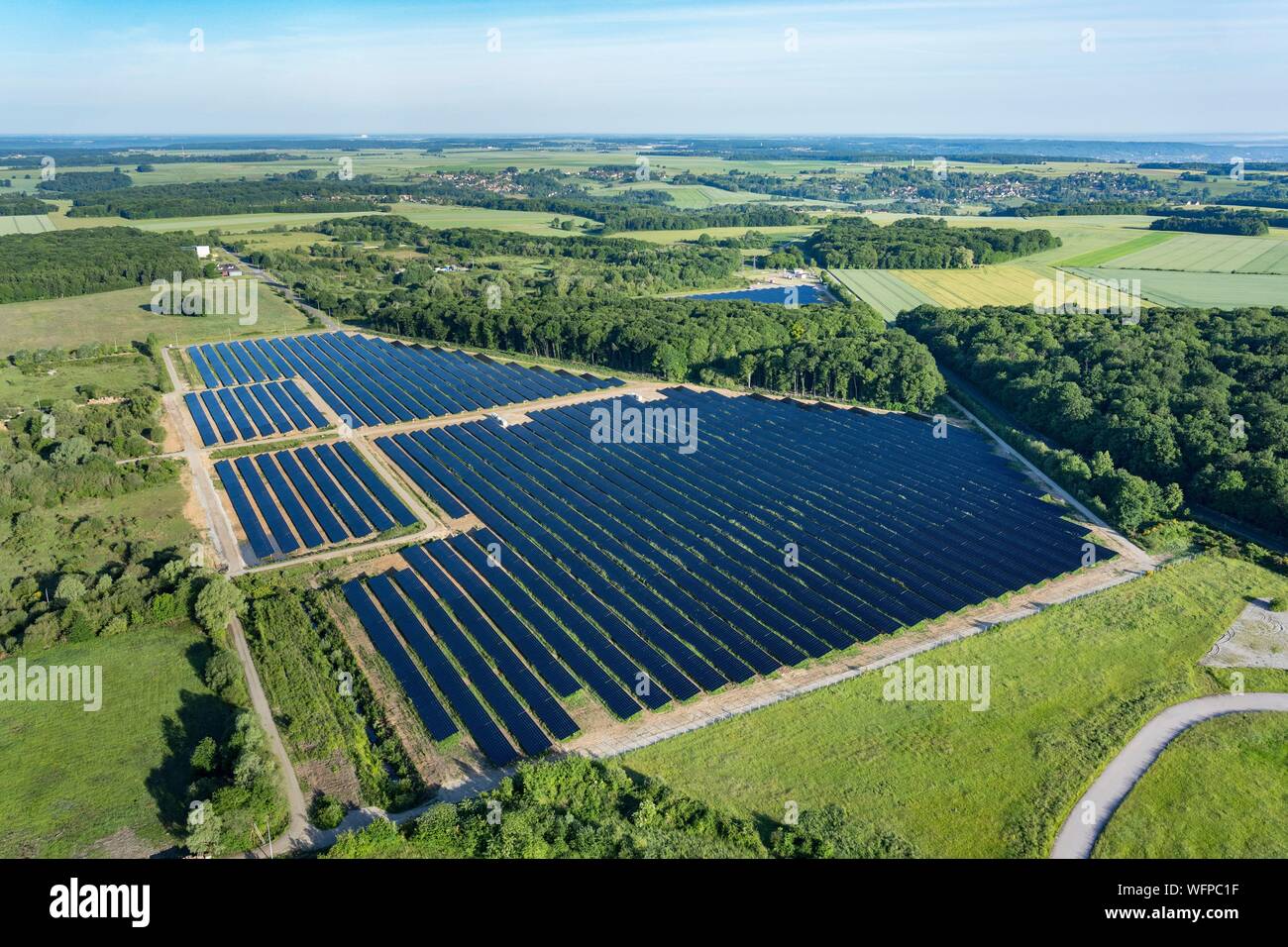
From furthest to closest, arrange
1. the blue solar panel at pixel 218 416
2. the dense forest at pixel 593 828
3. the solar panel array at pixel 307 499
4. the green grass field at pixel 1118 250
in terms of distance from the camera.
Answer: the green grass field at pixel 1118 250
the blue solar panel at pixel 218 416
the solar panel array at pixel 307 499
the dense forest at pixel 593 828

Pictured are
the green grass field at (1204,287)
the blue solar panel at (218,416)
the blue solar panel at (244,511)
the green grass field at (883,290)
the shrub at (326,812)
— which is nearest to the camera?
the shrub at (326,812)

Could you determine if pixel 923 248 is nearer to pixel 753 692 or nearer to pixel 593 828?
pixel 753 692

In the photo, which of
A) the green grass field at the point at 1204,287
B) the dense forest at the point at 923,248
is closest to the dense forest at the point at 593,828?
the green grass field at the point at 1204,287

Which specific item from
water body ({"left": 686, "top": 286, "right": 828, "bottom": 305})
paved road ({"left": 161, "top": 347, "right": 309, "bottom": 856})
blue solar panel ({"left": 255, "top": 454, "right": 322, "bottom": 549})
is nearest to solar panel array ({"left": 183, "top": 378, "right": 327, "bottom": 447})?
paved road ({"left": 161, "top": 347, "right": 309, "bottom": 856})

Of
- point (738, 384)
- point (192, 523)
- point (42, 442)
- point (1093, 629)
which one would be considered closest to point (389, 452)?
point (192, 523)

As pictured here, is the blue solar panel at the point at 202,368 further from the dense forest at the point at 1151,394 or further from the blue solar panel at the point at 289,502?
the dense forest at the point at 1151,394

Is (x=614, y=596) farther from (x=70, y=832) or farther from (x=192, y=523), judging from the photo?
(x=192, y=523)
